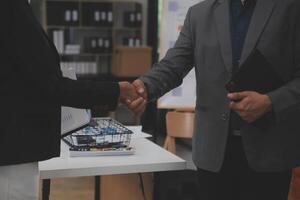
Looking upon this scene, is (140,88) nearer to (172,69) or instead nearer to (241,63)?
(172,69)

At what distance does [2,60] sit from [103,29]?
6.80 metres

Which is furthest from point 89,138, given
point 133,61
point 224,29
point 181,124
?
point 133,61

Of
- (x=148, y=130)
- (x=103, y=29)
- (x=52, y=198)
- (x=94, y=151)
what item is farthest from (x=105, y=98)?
(x=103, y=29)

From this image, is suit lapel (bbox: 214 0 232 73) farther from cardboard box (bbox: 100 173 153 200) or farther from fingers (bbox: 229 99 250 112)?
cardboard box (bbox: 100 173 153 200)

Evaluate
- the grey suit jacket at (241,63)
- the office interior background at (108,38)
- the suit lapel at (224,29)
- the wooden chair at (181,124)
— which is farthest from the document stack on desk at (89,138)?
the office interior background at (108,38)

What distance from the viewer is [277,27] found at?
1.60 meters

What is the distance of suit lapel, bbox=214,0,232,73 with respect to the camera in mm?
1666

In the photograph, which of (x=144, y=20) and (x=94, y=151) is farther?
(x=144, y=20)

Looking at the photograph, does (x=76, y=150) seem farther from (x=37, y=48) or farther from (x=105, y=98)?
(x=37, y=48)

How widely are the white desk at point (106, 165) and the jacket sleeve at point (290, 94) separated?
514mm

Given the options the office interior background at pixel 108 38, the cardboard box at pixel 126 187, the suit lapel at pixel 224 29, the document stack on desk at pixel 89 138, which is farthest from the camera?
the office interior background at pixel 108 38

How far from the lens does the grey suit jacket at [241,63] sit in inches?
63.0

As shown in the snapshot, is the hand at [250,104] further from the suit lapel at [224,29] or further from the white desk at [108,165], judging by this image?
the white desk at [108,165]

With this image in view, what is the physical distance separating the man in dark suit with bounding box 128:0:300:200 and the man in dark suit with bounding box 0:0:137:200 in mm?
552
